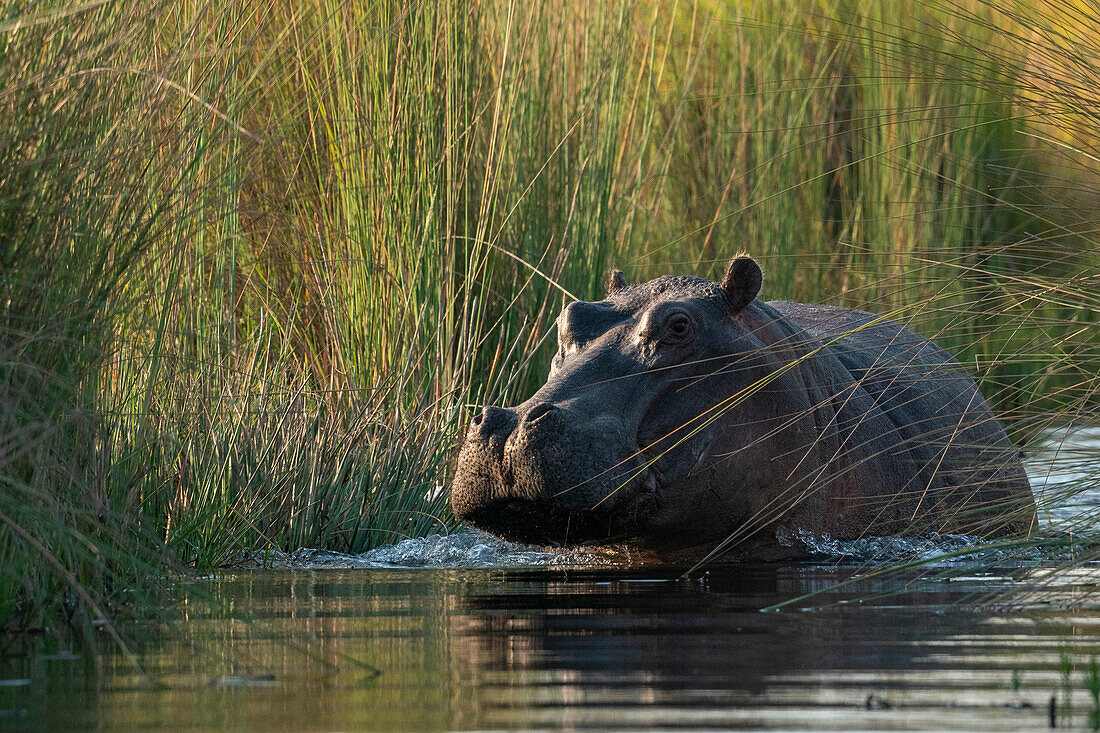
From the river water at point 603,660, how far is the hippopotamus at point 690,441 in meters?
0.38

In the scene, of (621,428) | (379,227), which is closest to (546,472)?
(621,428)

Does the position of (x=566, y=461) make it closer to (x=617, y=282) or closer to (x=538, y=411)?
(x=538, y=411)

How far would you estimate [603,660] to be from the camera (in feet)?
10.1

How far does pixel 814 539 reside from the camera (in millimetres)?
5668

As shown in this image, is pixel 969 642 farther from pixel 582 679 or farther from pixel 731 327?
pixel 731 327

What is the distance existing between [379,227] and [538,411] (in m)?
2.48

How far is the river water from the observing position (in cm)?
248

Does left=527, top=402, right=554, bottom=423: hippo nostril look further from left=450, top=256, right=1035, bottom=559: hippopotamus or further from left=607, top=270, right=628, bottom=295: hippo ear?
left=607, top=270, right=628, bottom=295: hippo ear

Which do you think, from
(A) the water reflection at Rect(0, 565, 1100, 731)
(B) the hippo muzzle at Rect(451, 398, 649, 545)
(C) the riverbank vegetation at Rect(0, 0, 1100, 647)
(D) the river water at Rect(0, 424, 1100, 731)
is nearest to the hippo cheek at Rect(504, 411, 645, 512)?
(B) the hippo muzzle at Rect(451, 398, 649, 545)

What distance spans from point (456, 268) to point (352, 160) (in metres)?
0.73

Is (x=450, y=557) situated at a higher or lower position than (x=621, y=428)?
lower

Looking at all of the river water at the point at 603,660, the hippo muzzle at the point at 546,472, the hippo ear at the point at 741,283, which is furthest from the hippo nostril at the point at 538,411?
the hippo ear at the point at 741,283

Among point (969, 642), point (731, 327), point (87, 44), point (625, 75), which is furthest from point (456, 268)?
point (969, 642)

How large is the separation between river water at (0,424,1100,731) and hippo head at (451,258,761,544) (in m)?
0.36
